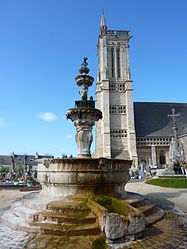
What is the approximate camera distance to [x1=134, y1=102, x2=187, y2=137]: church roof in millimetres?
43656

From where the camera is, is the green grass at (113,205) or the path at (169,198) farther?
the path at (169,198)

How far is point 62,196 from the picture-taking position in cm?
550

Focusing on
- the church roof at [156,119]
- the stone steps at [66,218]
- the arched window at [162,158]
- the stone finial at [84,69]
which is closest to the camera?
the stone steps at [66,218]

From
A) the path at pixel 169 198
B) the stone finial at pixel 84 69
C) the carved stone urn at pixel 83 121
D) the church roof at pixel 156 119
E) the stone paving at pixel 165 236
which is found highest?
the church roof at pixel 156 119

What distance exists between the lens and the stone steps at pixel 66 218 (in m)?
4.19

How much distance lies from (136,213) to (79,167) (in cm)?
217

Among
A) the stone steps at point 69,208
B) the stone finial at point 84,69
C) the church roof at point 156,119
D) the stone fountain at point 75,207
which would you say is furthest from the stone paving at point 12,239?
the church roof at point 156,119

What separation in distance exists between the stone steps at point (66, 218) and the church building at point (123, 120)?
113 feet

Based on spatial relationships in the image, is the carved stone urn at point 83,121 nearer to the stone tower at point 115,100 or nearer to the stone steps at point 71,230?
the stone steps at point 71,230

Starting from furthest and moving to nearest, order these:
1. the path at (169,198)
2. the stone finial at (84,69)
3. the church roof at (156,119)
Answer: the church roof at (156,119)
the stone finial at (84,69)
the path at (169,198)

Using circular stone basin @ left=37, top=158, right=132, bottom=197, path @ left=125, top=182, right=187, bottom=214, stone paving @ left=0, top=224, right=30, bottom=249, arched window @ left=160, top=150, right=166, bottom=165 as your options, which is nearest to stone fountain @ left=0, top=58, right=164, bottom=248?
circular stone basin @ left=37, top=158, right=132, bottom=197

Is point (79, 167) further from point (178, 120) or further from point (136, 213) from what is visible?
point (178, 120)

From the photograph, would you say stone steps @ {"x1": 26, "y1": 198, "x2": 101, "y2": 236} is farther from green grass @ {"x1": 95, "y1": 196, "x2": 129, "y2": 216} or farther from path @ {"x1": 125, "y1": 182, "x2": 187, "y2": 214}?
path @ {"x1": 125, "y1": 182, "x2": 187, "y2": 214}

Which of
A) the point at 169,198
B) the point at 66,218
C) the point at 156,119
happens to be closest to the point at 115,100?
the point at 156,119
